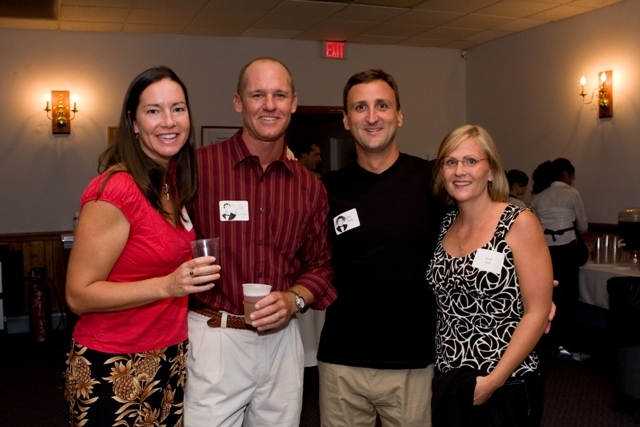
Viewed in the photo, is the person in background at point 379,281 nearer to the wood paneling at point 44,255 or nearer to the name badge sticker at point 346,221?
the name badge sticker at point 346,221

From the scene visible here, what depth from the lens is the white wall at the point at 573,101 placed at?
6117mm

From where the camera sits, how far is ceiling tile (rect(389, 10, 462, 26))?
20.9ft

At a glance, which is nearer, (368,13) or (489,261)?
(489,261)

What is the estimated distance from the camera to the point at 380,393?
2242mm

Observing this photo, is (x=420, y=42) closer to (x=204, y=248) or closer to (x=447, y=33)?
(x=447, y=33)

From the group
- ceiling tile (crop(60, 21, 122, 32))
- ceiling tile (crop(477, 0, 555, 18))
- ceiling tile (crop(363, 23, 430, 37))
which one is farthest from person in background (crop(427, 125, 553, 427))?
ceiling tile (crop(60, 21, 122, 32))

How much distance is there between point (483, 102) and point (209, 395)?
707cm

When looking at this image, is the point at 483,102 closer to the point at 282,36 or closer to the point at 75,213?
the point at 282,36

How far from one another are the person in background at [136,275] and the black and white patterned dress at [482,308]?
84 cm

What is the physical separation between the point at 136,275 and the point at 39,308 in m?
5.39

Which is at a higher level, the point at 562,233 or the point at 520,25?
the point at 520,25

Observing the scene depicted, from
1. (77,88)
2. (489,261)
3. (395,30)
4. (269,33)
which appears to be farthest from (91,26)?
(489,261)

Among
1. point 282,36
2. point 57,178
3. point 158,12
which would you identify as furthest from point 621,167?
point 57,178

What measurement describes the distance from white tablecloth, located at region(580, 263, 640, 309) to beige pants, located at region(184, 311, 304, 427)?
379 cm
